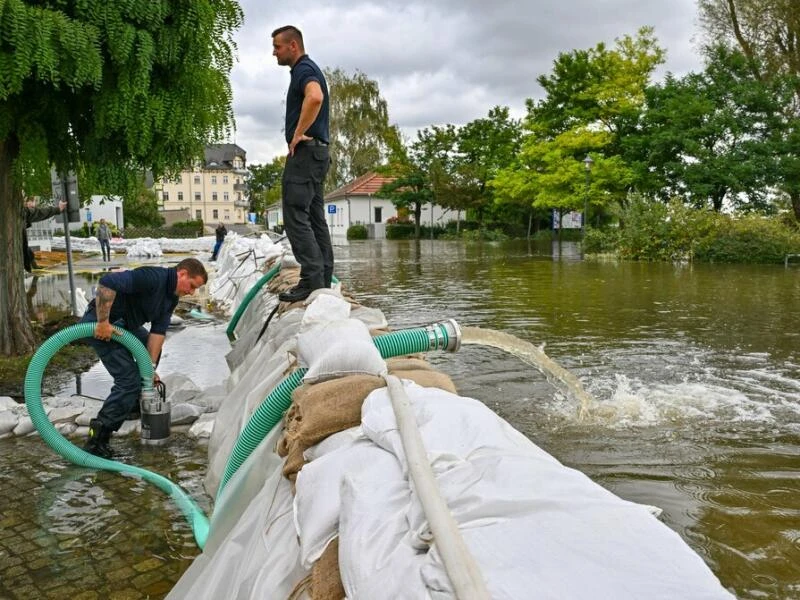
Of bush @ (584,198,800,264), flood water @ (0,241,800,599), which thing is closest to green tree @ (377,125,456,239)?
bush @ (584,198,800,264)

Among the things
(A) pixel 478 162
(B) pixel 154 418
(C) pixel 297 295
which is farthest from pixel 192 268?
(A) pixel 478 162

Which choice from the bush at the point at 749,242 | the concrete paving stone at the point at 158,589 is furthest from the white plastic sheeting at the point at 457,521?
the bush at the point at 749,242

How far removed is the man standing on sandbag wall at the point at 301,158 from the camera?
5.09 metres

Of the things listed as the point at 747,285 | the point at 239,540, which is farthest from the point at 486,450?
the point at 747,285

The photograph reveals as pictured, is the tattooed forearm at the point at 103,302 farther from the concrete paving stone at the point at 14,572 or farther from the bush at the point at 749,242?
the bush at the point at 749,242

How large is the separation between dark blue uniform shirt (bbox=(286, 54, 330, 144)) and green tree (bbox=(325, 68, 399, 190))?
46.9 m

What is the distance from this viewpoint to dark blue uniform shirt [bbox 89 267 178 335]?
16.3ft

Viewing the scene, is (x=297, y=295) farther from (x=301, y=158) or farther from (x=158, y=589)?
(x=158, y=589)

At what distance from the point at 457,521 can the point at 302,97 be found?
426cm

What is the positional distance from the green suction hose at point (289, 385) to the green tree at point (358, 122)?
49.2 meters

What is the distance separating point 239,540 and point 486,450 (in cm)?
115

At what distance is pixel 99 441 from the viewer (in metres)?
4.77

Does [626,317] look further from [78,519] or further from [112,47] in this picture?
[78,519]

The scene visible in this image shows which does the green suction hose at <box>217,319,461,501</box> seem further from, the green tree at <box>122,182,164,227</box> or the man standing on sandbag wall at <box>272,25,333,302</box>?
the green tree at <box>122,182,164,227</box>
